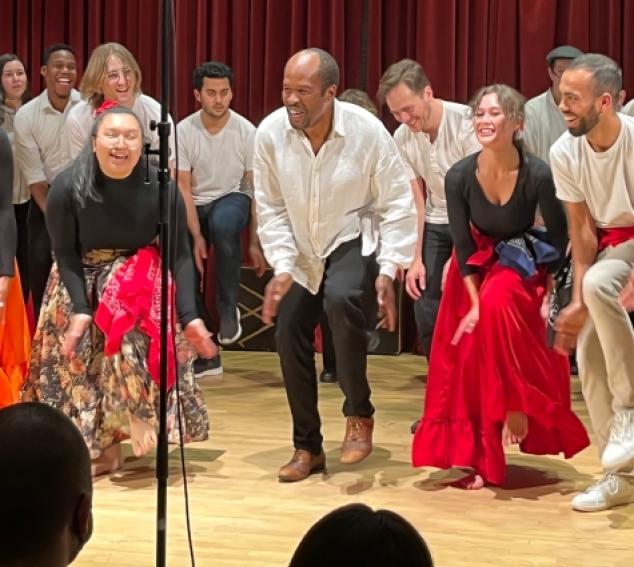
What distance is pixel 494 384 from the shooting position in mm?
4125

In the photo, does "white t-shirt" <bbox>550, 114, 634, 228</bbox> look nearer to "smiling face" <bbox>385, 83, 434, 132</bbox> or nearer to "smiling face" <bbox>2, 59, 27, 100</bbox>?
"smiling face" <bbox>385, 83, 434, 132</bbox>

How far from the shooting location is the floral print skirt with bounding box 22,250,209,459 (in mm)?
4238

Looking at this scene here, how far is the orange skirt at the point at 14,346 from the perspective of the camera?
445cm

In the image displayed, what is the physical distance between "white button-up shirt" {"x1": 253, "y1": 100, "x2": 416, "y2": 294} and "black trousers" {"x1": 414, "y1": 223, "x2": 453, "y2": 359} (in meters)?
0.93

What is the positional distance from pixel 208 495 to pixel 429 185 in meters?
1.92

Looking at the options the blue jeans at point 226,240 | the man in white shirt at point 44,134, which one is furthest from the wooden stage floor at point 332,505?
the man in white shirt at point 44,134

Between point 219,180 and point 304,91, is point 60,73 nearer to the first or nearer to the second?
point 219,180

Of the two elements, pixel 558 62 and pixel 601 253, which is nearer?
pixel 601 253

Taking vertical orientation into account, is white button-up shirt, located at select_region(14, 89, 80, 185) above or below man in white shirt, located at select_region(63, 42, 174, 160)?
below

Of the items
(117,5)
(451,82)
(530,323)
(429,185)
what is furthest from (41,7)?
(530,323)

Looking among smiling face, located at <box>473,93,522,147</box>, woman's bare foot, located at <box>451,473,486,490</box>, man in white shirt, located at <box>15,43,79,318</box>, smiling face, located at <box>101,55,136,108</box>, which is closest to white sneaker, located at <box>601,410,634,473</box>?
woman's bare foot, located at <box>451,473,486,490</box>

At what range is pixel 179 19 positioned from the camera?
7508 mm

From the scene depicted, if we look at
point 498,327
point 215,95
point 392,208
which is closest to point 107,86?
point 215,95

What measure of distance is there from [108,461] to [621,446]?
5.56ft
